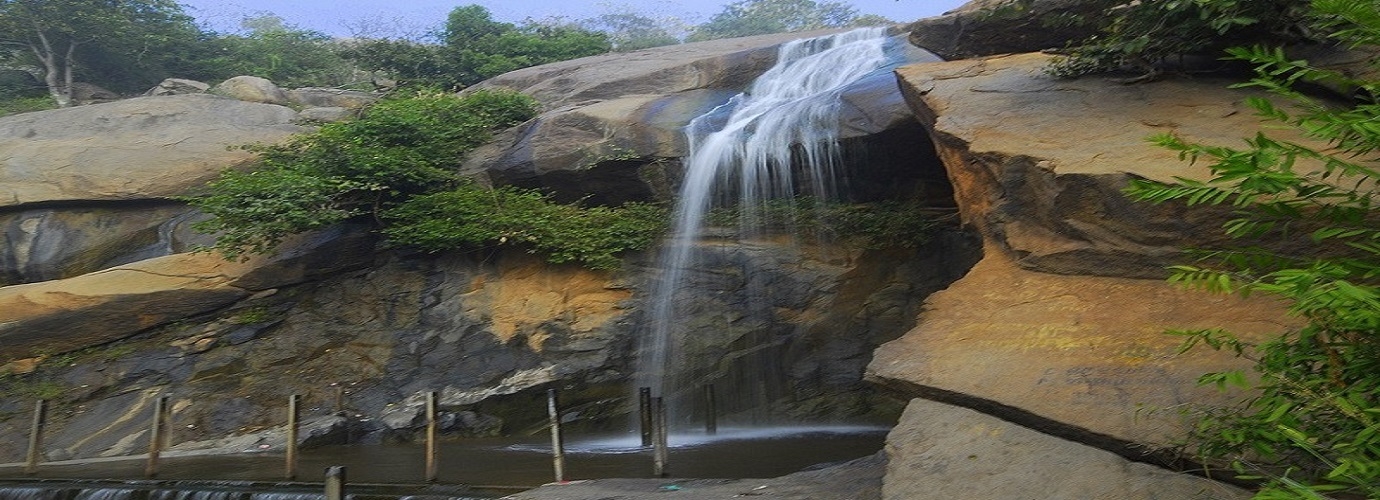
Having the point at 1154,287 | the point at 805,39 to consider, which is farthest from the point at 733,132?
the point at 1154,287

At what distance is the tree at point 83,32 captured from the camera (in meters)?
23.5

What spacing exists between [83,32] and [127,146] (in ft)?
29.9

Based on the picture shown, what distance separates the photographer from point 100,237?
1684 cm

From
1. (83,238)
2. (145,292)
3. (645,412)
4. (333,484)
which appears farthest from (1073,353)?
(83,238)

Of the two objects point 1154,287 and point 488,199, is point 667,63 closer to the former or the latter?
point 488,199

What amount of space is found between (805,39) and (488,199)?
755cm

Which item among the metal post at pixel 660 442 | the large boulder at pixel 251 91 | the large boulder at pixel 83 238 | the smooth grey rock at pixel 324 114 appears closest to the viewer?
the metal post at pixel 660 442

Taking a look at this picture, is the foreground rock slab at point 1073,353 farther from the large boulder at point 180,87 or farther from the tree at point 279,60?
the tree at point 279,60

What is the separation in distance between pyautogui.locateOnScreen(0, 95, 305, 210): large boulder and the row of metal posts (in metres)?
6.88

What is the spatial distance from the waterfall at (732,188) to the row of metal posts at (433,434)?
2.96 feet

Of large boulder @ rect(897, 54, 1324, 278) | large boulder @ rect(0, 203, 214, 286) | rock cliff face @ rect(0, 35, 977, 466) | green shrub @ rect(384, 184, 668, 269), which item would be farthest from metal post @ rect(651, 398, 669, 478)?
large boulder @ rect(0, 203, 214, 286)

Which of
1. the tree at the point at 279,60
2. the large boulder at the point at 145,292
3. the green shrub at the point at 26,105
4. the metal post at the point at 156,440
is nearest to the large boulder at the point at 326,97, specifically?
the tree at the point at 279,60

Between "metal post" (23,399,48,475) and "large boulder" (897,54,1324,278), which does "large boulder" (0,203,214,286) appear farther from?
"large boulder" (897,54,1324,278)

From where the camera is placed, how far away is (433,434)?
29.2 ft
